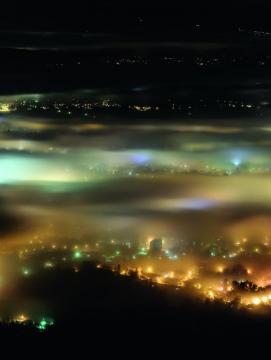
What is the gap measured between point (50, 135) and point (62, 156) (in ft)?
8.87


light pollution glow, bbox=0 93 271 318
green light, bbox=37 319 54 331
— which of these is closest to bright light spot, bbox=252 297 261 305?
light pollution glow, bbox=0 93 271 318

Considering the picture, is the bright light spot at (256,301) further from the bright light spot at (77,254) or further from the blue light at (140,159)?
the blue light at (140,159)

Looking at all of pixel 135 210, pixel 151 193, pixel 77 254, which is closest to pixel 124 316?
pixel 77 254

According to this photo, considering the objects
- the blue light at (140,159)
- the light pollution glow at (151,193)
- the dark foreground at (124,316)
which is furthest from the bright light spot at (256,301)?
the blue light at (140,159)

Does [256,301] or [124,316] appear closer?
[124,316]

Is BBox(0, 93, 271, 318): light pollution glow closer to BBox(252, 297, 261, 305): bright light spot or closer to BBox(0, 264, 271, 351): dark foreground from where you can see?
BBox(252, 297, 261, 305): bright light spot

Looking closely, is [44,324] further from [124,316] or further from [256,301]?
[256,301]

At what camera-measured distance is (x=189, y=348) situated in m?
7.70

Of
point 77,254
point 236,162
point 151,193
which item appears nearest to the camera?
point 77,254

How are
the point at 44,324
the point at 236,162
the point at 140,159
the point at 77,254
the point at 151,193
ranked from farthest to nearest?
1. the point at 140,159
2. the point at 236,162
3. the point at 151,193
4. the point at 77,254
5. the point at 44,324

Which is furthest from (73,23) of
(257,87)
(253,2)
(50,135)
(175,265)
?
(175,265)

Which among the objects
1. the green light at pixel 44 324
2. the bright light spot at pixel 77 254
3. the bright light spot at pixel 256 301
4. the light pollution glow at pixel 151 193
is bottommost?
the green light at pixel 44 324

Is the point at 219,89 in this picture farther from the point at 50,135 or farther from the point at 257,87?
the point at 50,135

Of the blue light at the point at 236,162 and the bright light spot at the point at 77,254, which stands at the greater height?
the blue light at the point at 236,162
